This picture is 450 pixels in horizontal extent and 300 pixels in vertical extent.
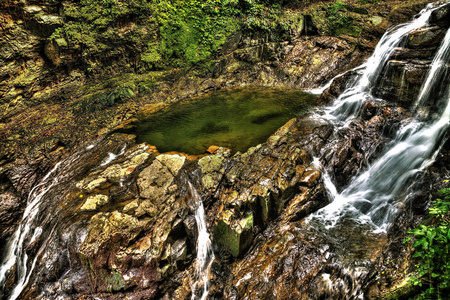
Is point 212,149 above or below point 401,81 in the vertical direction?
below

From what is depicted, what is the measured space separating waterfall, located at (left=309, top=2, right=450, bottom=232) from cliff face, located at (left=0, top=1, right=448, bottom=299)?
314 mm

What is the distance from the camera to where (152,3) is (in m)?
11.0

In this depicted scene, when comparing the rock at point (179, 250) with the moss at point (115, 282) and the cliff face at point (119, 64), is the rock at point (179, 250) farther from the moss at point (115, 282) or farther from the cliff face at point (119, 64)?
the cliff face at point (119, 64)

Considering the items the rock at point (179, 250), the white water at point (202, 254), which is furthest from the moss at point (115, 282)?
the white water at point (202, 254)

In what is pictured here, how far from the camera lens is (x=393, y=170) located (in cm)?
524

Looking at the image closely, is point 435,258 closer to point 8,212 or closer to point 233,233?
point 233,233

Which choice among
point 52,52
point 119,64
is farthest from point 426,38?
point 52,52

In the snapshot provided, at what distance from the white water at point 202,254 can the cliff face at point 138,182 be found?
0.16m

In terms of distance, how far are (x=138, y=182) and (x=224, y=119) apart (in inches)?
175

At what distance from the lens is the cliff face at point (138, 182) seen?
13.3 ft

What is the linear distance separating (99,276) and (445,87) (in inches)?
368

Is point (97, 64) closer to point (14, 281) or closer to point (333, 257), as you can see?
point (14, 281)

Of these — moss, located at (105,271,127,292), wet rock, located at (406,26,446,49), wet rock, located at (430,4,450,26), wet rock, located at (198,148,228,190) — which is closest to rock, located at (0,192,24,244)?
moss, located at (105,271,127,292)

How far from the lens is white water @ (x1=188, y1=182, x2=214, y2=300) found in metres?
4.23
